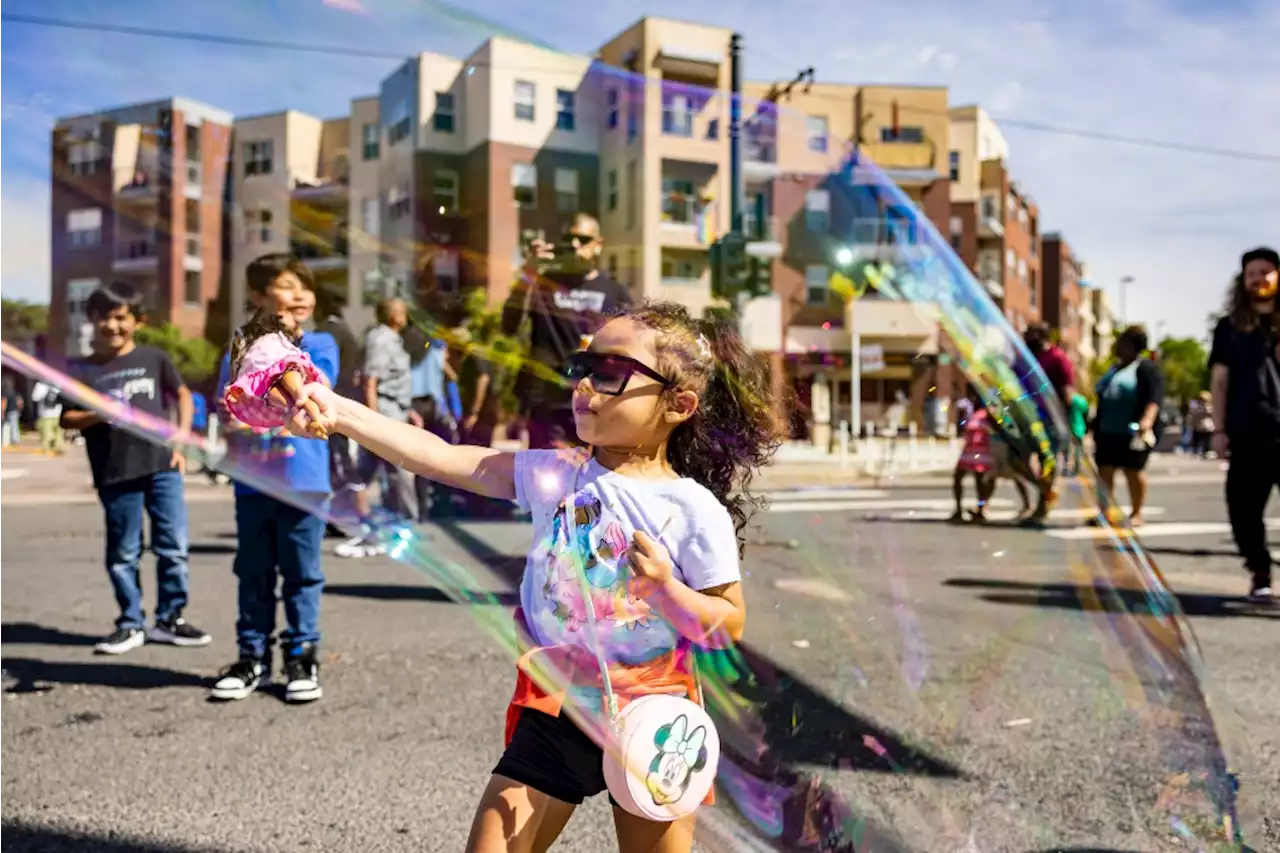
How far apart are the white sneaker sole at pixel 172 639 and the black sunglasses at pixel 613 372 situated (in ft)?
11.1

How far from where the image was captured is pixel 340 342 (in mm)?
3473

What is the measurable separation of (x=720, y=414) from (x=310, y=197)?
188 cm

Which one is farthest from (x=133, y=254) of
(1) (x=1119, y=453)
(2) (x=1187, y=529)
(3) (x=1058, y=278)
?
(3) (x=1058, y=278)

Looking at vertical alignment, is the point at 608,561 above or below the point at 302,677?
above

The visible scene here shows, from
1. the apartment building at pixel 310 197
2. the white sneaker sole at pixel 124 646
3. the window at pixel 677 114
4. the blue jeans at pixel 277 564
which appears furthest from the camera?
the white sneaker sole at pixel 124 646

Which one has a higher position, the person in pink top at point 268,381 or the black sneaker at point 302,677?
the person in pink top at point 268,381

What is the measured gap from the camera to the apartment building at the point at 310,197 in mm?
2816

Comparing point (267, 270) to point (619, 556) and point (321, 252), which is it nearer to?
point (321, 252)

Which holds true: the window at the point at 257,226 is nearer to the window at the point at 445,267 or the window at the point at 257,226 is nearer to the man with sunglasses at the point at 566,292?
the window at the point at 445,267

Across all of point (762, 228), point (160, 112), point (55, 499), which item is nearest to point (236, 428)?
point (160, 112)

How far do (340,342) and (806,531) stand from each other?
1.62 m

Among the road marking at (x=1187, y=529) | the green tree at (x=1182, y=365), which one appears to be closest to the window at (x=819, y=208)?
the road marking at (x=1187, y=529)

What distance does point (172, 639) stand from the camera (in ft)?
14.6

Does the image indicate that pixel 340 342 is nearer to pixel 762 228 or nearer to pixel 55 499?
pixel 762 228
